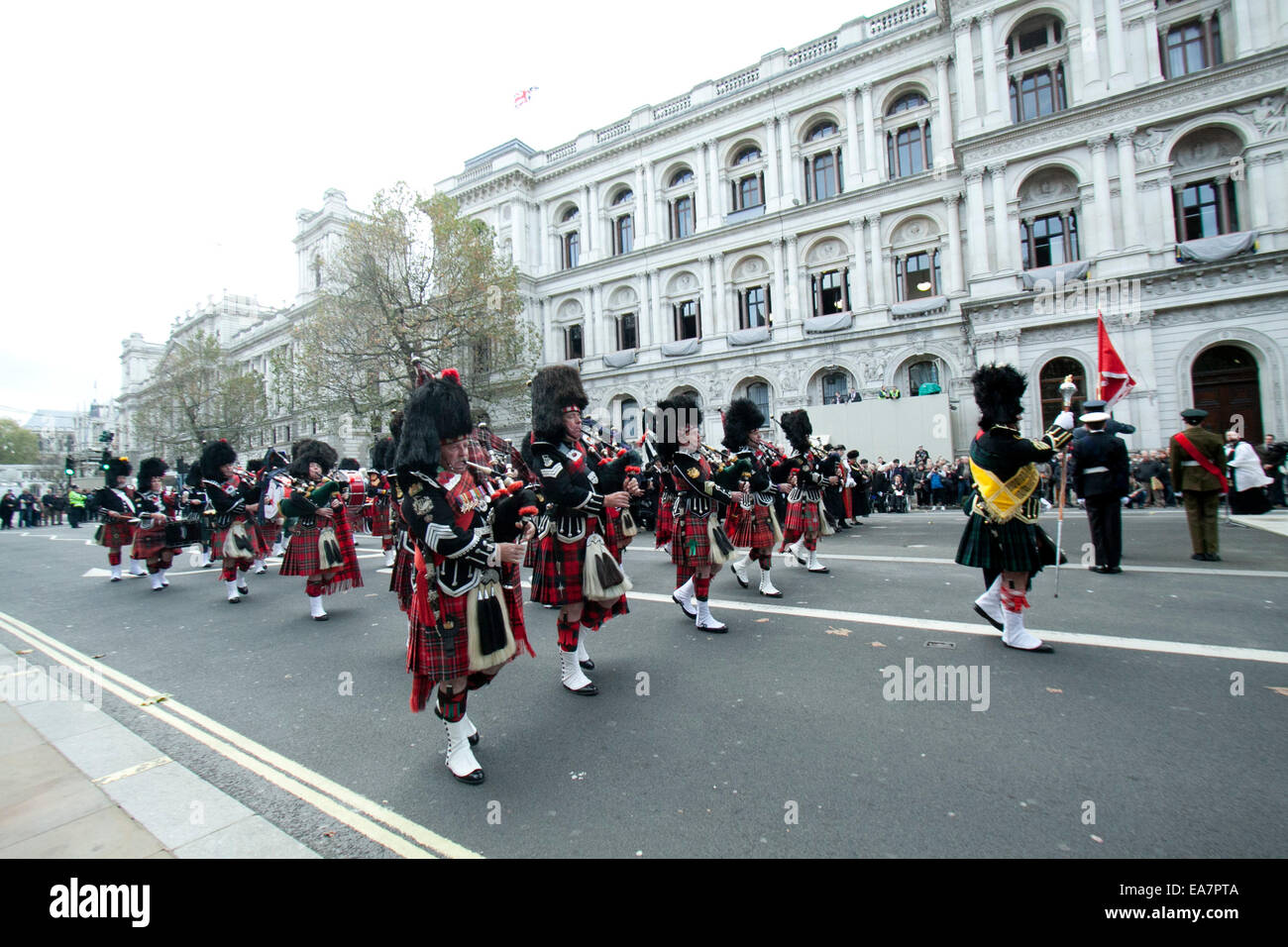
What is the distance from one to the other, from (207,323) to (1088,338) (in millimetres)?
91070

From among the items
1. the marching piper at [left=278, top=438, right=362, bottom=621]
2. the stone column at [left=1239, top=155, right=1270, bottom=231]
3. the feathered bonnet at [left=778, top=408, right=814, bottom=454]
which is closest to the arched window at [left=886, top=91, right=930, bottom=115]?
the stone column at [left=1239, top=155, right=1270, bottom=231]

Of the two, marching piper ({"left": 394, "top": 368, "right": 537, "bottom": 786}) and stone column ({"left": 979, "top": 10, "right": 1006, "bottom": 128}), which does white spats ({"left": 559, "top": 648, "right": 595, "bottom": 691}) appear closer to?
marching piper ({"left": 394, "top": 368, "right": 537, "bottom": 786})

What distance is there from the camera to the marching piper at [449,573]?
3160 mm

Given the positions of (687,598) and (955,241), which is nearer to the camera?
(687,598)

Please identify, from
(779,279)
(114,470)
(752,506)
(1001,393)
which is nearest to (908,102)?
(779,279)

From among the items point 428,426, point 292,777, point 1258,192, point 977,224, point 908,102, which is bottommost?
point 292,777

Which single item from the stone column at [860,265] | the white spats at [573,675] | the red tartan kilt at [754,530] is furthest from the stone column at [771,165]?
the white spats at [573,675]

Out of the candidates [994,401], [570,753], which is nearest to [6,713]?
[570,753]

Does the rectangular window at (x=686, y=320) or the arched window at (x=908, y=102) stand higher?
the arched window at (x=908, y=102)

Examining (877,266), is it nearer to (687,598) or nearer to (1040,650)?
(687,598)

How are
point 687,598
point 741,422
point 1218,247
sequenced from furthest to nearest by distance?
point 1218,247
point 741,422
point 687,598

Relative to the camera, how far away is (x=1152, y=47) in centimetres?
2186

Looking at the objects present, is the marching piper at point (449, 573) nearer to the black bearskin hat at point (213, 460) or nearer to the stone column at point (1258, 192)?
the black bearskin hat at point (213, 460)

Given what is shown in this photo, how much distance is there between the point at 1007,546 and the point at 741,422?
3101 mm
